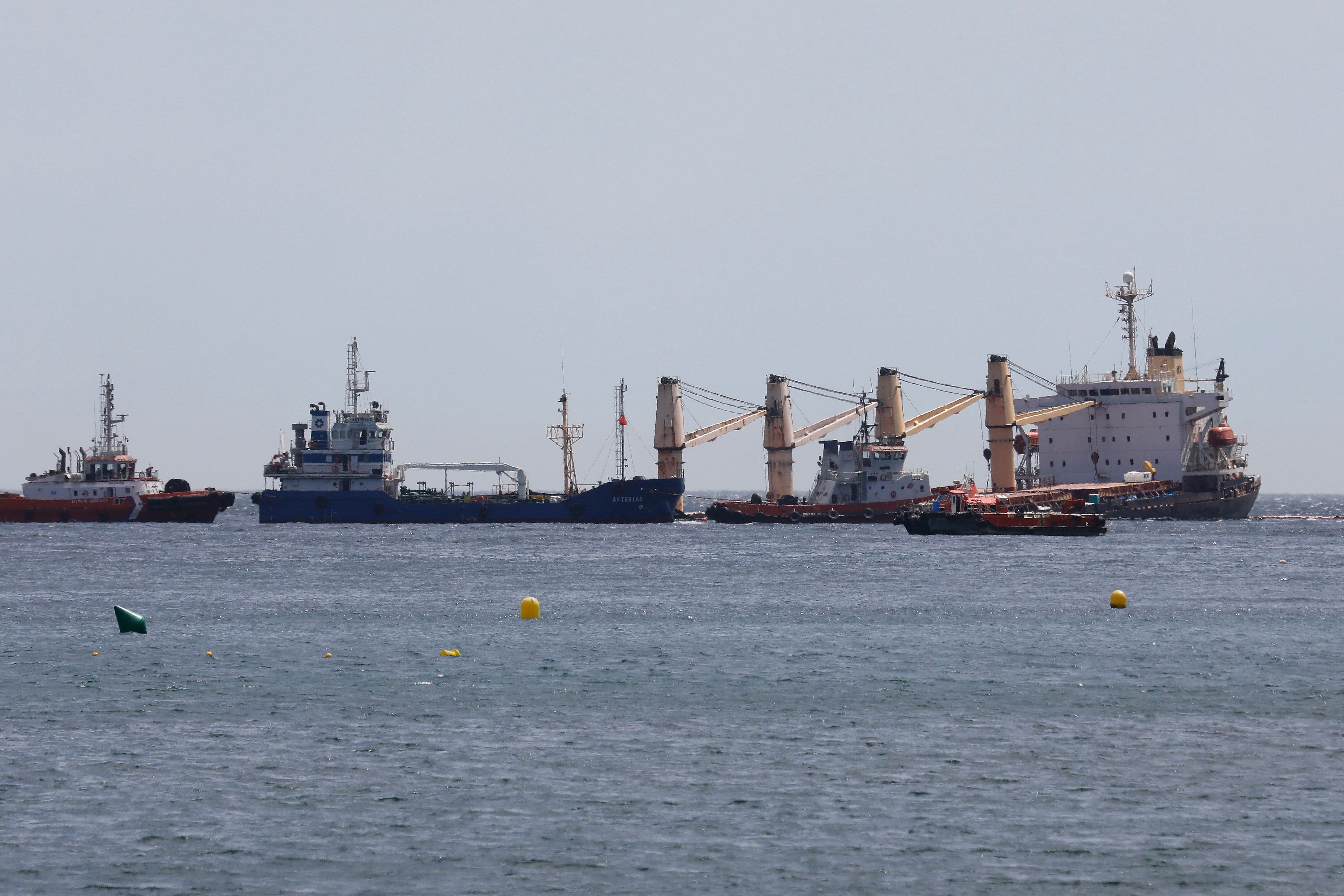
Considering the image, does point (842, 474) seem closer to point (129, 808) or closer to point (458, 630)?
point (458, 630)

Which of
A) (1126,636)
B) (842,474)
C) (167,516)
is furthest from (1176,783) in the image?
(167,516)

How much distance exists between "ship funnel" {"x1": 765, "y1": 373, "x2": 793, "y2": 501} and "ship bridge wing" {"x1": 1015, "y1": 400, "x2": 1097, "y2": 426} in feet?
69.7

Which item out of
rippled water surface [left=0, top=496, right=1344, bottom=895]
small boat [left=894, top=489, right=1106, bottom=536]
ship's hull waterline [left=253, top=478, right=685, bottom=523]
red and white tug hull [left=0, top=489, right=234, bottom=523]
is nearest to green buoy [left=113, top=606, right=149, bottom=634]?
rippled water surface [left=0, top=496, right=1344, bottom=895]

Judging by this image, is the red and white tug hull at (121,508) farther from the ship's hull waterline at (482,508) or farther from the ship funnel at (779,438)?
the ship funnel at (779,438)

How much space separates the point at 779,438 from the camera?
436 ft

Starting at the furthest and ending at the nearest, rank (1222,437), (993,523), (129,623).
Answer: (1222,437) < (993,523) < (129,623)

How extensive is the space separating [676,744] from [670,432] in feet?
343

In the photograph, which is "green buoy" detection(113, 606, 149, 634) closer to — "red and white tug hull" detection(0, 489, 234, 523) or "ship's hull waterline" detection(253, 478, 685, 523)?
"ship's hull waterline" detection(253, 478, 685, 523)

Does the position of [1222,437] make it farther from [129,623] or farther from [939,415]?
[129,623]

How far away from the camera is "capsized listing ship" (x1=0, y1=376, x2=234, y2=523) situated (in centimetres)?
12550

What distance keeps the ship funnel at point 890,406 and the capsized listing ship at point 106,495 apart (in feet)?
194

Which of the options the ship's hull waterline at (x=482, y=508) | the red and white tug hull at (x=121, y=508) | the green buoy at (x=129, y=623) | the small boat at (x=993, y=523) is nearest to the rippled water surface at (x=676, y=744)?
the green buoy at (x=129, y=623)

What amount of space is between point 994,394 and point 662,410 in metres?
29.8

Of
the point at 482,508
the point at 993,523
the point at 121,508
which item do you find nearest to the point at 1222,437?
the point at 993,523
